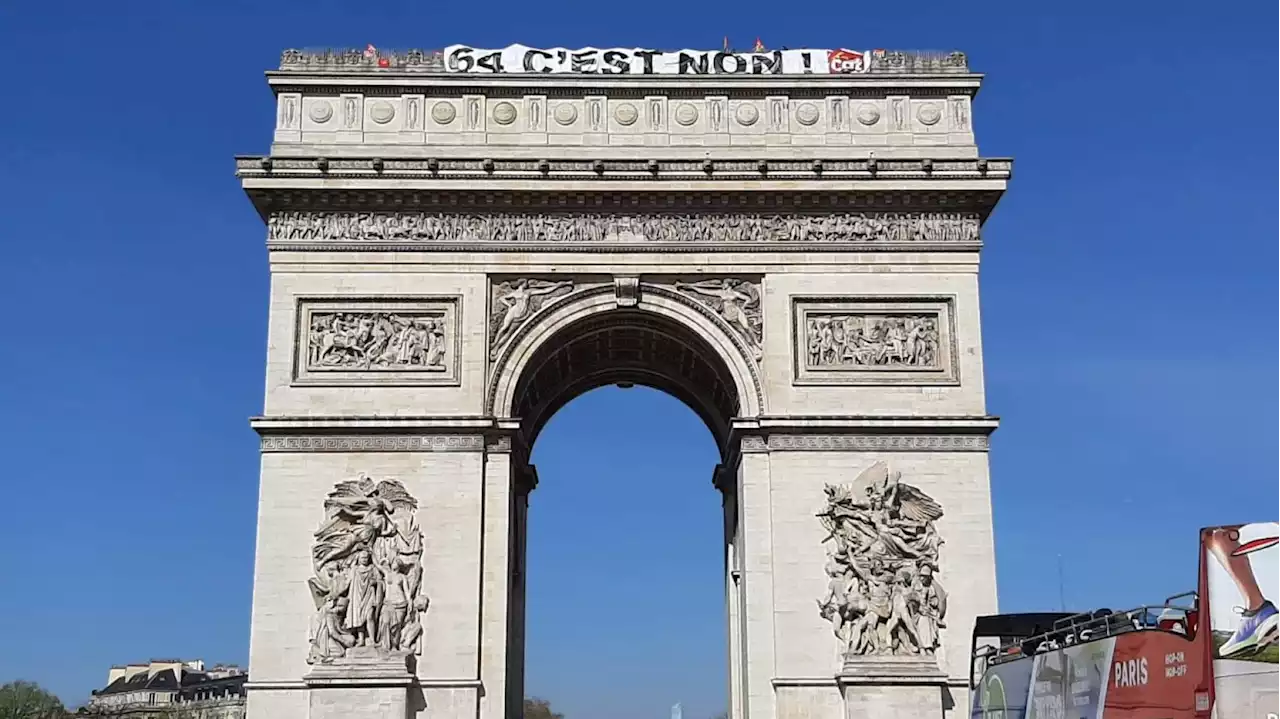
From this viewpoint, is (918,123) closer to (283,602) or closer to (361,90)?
(361,90)

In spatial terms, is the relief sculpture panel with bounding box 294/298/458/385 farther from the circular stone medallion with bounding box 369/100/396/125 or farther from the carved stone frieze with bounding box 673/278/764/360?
the carved stone frieze with bounding box 673/278/764/360

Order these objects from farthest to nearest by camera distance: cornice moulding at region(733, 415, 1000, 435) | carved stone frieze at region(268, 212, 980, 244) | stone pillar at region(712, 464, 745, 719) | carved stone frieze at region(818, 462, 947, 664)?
1. stone pillar at region(712, 464, 745, 719)
2. carved stone frieze at region(268, 212, 980, 244)
3. cornice moulding at region(733, 415, 1000, 435)
4. carved stone frieze at region(818, 462, 947, 664)

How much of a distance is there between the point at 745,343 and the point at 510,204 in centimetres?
482

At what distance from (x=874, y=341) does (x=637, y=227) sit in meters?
4.63

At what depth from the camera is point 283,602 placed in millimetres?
24875

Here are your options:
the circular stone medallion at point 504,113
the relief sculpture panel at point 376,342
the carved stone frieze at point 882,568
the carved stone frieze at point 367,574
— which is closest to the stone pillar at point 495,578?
the carved stone frieze at point 367,574

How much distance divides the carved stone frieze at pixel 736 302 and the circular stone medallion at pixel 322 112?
7000 mm

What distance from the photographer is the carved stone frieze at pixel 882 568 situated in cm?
2481

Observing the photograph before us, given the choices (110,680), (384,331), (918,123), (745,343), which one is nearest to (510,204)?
(384,331)

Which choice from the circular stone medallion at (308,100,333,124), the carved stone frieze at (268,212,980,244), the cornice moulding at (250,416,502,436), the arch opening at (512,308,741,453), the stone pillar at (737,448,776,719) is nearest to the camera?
the stone pillar at (737,448,776,719)

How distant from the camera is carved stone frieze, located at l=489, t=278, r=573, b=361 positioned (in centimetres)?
2636

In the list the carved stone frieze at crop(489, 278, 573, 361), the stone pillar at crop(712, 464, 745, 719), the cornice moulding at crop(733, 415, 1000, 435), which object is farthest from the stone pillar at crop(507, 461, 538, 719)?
the cornice moulding at crop(733, 415, 1000, 435)

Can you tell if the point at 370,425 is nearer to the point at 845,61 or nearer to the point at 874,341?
the point at 874,341

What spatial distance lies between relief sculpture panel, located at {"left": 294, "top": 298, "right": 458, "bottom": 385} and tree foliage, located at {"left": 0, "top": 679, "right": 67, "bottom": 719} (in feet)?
160
